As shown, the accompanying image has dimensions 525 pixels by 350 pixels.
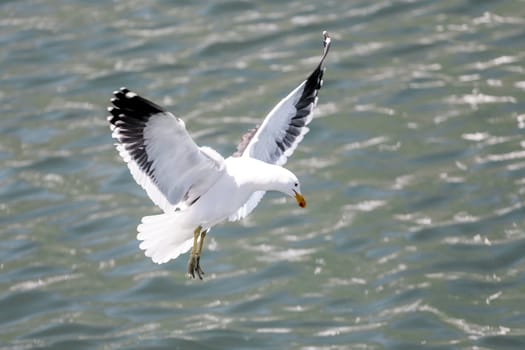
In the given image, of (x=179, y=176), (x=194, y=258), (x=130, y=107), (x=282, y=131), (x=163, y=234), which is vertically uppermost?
(x=130, y=107)

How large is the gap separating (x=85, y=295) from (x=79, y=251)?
634mm

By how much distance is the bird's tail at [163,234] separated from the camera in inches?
337

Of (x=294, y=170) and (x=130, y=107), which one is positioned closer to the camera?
(x=130, y=107)

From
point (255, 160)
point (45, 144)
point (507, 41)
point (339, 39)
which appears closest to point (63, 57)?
point (45, 144)

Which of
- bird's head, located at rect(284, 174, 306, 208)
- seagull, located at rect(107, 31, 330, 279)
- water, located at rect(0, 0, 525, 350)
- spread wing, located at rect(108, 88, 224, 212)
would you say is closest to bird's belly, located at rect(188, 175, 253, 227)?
seagull, located at rect(107, 31, 330, 279)

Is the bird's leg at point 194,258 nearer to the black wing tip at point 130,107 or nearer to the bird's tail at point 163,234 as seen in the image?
the bird's tail at point 163,234

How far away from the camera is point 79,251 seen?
1226 cm

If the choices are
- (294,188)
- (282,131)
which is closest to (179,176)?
(294,188)

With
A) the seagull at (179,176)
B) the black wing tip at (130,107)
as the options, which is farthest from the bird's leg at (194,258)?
the black wing tip at (130,107)

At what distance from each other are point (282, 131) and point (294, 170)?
3.40 metres

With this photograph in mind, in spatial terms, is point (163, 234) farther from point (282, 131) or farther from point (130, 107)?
point (282, 131)

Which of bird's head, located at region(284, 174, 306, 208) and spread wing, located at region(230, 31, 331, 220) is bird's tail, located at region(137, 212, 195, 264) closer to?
spread wing, located at region(230, 31, 331, 220)

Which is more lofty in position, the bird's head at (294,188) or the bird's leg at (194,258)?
the bird's head at (294,188)

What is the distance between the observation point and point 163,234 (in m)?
8.64
